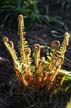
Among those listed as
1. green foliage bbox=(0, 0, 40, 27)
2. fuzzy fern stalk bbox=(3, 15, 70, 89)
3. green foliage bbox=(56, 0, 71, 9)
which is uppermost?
fuzzy fern stalk bbox=(3, 15, 70, 89)

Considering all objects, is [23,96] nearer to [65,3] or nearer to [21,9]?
[21,9]

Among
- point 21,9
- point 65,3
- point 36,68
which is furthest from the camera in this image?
point 65,3

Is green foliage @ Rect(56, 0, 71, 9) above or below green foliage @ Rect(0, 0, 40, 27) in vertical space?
below

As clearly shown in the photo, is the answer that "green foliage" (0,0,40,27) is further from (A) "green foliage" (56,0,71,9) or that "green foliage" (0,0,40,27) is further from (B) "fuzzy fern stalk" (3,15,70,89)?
(B) "fuzzy fern stalk" (3,15,70,89)

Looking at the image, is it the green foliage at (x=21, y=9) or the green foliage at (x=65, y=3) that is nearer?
the green foliage at (x=21, y=9)

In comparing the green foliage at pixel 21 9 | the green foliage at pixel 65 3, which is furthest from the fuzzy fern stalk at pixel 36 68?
the green foliage at pixel 65 3

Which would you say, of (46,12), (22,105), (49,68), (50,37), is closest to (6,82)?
(22,105)

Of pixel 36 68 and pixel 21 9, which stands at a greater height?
pixel 36 68

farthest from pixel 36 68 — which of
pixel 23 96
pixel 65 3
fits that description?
pixel 65 3

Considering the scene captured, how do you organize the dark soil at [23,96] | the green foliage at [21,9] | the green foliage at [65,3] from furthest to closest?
the green foliage at [65,3] → the green foliage at [21,9] → the dark soil at [23,96]

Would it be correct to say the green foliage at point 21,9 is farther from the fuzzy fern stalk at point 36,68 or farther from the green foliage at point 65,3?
the fuzzy fern stalk at point 36,68

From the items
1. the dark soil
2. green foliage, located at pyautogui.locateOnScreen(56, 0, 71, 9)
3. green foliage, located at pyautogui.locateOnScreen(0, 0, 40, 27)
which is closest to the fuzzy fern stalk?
the dark soil
